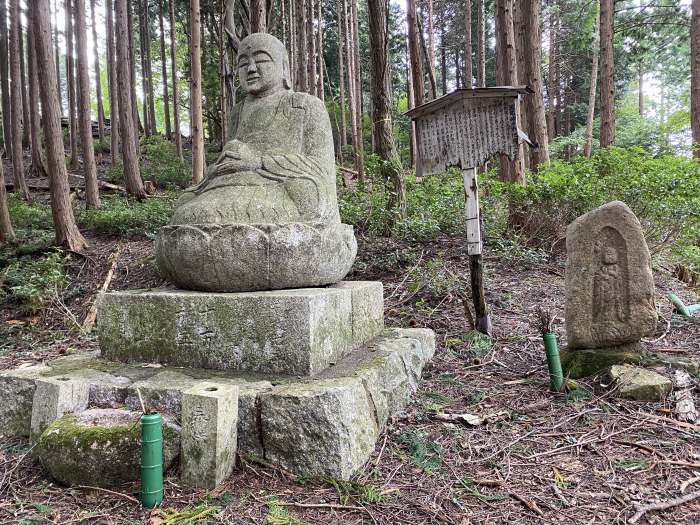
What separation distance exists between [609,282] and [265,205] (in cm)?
245

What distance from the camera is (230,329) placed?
267cm

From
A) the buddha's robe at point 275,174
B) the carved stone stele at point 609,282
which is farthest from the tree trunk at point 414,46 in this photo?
the carved stone stele at point 609,282

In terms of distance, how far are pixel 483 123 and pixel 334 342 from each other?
101 inches

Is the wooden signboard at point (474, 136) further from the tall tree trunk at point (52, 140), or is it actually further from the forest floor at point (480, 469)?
the tall tree trunk at point (52, 140)

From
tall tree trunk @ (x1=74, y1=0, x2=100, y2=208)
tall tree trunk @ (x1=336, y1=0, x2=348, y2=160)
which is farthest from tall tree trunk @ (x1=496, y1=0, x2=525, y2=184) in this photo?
tall tree trunk @ (x1=336, y1=0, x2=348, y2=160)

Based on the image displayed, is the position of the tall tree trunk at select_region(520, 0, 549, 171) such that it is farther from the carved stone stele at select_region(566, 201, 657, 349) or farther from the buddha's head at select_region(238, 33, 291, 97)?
the buddha's head at select_region(238, 33, 291, 97)

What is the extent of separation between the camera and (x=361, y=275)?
20.2 feet

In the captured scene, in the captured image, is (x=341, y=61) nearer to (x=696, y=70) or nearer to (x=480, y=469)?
(x=696, y=70)

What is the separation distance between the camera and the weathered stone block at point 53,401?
94.7 inches

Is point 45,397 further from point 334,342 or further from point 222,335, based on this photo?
point 334,342

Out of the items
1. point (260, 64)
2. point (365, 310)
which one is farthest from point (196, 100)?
point (365, 310)

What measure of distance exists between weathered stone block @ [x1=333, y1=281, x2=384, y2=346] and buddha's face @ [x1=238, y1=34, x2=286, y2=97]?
1.60m

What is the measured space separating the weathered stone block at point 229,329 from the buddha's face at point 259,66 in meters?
1.67

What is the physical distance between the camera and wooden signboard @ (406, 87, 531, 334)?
418cm
